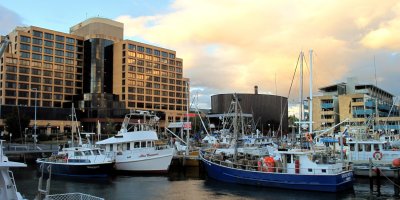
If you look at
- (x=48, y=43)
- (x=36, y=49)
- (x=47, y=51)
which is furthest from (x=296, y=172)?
(x=48, y=43)

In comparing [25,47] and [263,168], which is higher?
[25,47]

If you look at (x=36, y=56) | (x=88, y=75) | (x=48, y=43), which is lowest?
(x=88, y=75)

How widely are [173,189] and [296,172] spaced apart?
10988 millimetres

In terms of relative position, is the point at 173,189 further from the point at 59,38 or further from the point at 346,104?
the point at 59,38

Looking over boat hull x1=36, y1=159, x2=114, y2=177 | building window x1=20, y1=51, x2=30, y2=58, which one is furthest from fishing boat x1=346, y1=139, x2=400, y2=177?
building window x1=20, y1=51, x2=30, y2=58

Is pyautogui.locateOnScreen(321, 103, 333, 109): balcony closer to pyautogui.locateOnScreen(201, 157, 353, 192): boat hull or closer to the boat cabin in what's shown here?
the boat cabin

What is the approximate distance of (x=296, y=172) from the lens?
A: 3338 cm

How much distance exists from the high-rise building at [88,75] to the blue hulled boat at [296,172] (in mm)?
102361

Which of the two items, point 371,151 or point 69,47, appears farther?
point 69,47

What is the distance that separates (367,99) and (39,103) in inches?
4350

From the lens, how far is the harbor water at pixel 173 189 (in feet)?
103

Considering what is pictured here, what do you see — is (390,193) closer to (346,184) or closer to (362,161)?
(346,184)

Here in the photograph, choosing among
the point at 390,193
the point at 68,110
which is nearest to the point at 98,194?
the point at 390,193

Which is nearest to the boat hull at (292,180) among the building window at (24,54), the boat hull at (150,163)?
the boat hull at (150,163)
